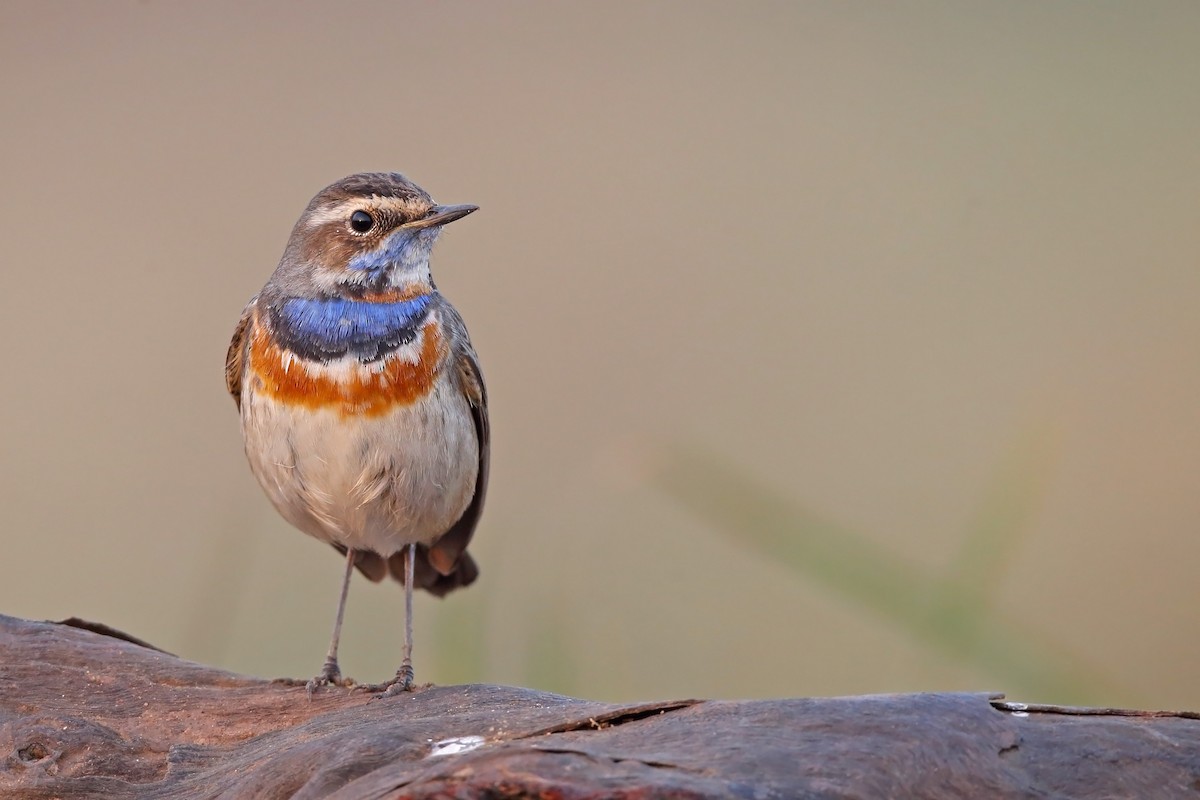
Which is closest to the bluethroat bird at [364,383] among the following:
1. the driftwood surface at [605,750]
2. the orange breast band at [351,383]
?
the orange breast band at [351,383]

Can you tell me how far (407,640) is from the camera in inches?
214

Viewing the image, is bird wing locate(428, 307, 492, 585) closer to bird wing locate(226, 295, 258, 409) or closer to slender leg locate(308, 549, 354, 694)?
slender leg locate(308, 549, 354, 694)

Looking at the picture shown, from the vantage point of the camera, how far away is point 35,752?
406cm

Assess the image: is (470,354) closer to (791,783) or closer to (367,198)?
(367,198)

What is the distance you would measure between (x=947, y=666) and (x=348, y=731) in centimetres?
206

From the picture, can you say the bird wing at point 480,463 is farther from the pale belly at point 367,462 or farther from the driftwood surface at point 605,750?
the driftwood surface at point 605,750

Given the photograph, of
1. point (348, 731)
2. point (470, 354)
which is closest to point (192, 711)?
point (348, 731)

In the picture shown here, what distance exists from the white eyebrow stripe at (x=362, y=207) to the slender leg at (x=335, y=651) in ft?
4.83

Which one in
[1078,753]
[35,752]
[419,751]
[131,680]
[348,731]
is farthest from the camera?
[131,680]

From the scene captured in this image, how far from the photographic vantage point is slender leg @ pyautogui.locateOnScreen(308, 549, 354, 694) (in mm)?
4891

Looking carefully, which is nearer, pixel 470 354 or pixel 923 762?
pixel 923 762

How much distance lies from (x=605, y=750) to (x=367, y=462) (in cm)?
224

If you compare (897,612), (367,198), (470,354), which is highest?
(367,198)

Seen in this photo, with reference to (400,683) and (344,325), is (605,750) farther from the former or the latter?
(344,325)
